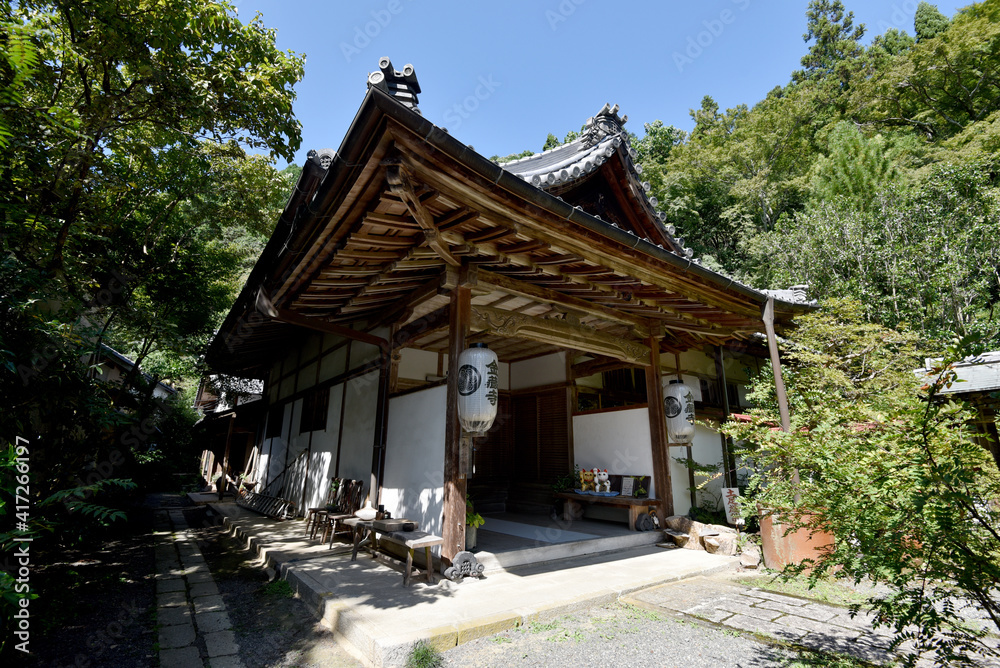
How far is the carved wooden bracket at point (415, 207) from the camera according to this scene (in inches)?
130

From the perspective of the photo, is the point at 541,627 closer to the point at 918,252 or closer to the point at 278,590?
the point at 278,590

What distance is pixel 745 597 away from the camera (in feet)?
15.2

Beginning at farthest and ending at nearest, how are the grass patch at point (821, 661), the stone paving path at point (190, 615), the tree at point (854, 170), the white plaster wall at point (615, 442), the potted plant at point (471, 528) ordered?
the tree at point (854, 170) < the white plaster wall at point (615, 442) < the potted plant at point (471, 528) < the stone paving path at point (190, 615) < the grass patch at point (821, 661)

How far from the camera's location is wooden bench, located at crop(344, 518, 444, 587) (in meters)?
4.60

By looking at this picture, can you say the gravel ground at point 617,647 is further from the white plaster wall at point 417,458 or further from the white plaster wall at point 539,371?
the white plaster wall at point 539,371

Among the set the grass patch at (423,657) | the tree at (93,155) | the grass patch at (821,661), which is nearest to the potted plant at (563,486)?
the grass patch at (821,661)

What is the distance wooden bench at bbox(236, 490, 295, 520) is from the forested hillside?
10658mm

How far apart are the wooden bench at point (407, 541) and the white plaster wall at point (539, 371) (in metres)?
4.72

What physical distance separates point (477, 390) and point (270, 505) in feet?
25.1

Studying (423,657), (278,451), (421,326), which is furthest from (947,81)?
(278,451)

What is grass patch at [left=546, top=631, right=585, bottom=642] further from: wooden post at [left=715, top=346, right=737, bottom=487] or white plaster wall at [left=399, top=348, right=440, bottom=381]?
wooden post at [left=715, top=346, right=737, bottom=487]

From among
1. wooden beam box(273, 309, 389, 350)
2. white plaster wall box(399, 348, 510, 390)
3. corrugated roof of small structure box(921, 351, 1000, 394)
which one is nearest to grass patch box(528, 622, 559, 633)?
wooden beam box(273, 309, 389, 350)

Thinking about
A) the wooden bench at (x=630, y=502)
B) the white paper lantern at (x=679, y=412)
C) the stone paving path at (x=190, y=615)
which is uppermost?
the white paper lantern at (x=679, y=412)

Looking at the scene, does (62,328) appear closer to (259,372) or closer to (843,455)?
(843,455)
